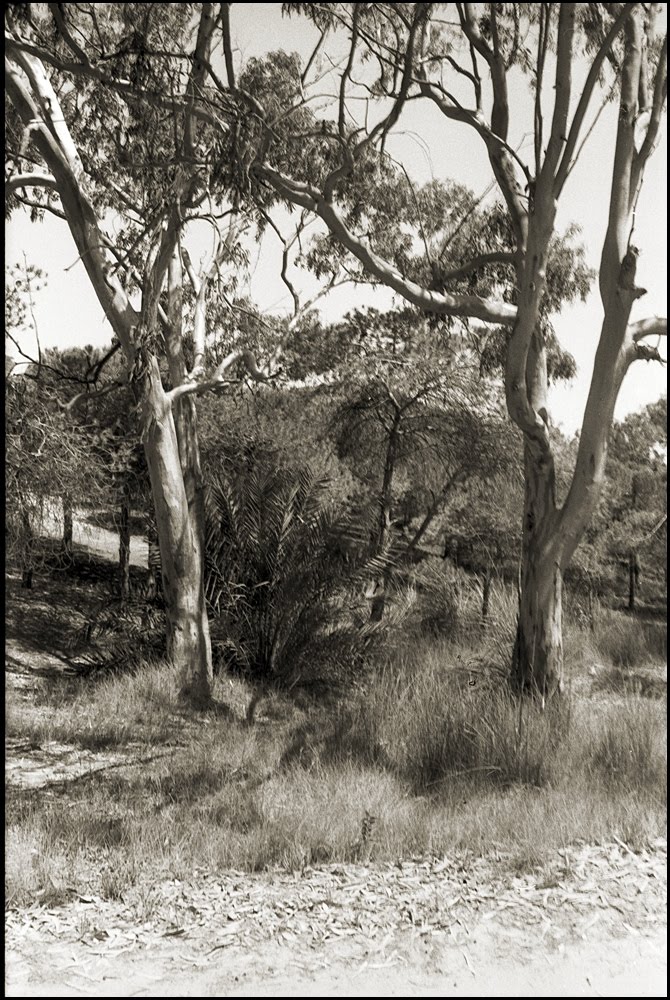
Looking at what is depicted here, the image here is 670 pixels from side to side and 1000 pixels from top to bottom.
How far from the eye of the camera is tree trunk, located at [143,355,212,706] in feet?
28.7

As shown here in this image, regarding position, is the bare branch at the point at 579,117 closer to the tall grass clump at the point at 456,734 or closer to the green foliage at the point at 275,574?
the tall grass clump at the point at 456,734

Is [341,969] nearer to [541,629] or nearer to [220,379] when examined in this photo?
[541,629]

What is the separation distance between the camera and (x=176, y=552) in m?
9.09

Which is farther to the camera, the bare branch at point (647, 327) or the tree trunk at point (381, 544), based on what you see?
the tree trunk at point (381, 544)

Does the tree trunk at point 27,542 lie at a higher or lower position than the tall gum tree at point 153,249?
lower

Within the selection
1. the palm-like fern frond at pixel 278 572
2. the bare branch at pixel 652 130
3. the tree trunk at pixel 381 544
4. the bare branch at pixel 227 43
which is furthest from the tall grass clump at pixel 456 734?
the bare branch at pixel 227 43

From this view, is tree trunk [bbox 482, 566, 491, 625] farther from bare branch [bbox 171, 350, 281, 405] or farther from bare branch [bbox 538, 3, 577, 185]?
bare branch [bbox 538, 3, 577, 185]

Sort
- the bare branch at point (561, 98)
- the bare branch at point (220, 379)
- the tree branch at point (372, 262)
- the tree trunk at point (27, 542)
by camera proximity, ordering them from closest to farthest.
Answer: the bare branch at point (561, 98), the tree branch at point (372, 262), the tree trunk at point (27, 542), the bare branch at point (220, 379)

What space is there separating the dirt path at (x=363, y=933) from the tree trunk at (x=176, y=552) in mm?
4398

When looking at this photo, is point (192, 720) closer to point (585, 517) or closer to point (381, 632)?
point (381, 632)

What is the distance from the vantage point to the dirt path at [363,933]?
3.64 metres

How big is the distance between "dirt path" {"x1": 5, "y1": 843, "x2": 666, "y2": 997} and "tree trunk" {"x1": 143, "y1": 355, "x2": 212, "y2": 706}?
4398 millimetres

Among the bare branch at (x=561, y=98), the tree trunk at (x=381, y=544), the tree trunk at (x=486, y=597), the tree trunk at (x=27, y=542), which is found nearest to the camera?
the bare branch at (x=561, y=98)

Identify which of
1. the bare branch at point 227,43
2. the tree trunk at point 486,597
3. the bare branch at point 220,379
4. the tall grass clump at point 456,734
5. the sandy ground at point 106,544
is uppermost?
the bare branch at point 227,43
